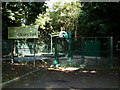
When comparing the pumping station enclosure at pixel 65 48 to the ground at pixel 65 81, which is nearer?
the ground at pixel 65 81

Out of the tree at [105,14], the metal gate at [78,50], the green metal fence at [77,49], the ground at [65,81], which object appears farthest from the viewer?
the metal gate at [78,50]

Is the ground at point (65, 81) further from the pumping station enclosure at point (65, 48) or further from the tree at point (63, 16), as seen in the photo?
the tree at point (63, 16)

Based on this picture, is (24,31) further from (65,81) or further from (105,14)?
(105,14)

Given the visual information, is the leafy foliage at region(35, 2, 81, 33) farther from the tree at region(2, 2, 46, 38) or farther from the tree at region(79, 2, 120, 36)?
the tree at region(2, 2, 46, 38)

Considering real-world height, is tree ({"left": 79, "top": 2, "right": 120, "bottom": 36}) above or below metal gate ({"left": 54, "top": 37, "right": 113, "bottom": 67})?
above

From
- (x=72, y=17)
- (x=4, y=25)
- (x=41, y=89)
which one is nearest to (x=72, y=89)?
(x=41, y=89)

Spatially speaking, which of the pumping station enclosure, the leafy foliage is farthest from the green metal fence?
the leafy foliage

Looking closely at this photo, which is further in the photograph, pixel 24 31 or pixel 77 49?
pixel 77 49

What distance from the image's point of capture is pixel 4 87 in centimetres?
652

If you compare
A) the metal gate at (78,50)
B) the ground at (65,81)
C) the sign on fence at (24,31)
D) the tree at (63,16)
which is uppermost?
the tree at (63,16)

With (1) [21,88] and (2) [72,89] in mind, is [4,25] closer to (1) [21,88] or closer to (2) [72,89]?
(1) [21,88]

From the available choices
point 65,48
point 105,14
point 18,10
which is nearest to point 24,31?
point 18,10

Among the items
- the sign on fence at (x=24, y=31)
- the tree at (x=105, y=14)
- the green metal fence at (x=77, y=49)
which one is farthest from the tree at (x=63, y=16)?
the sign on fence at (x=24, y=31)

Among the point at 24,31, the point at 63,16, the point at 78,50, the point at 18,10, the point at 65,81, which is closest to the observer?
the point at 65,81
